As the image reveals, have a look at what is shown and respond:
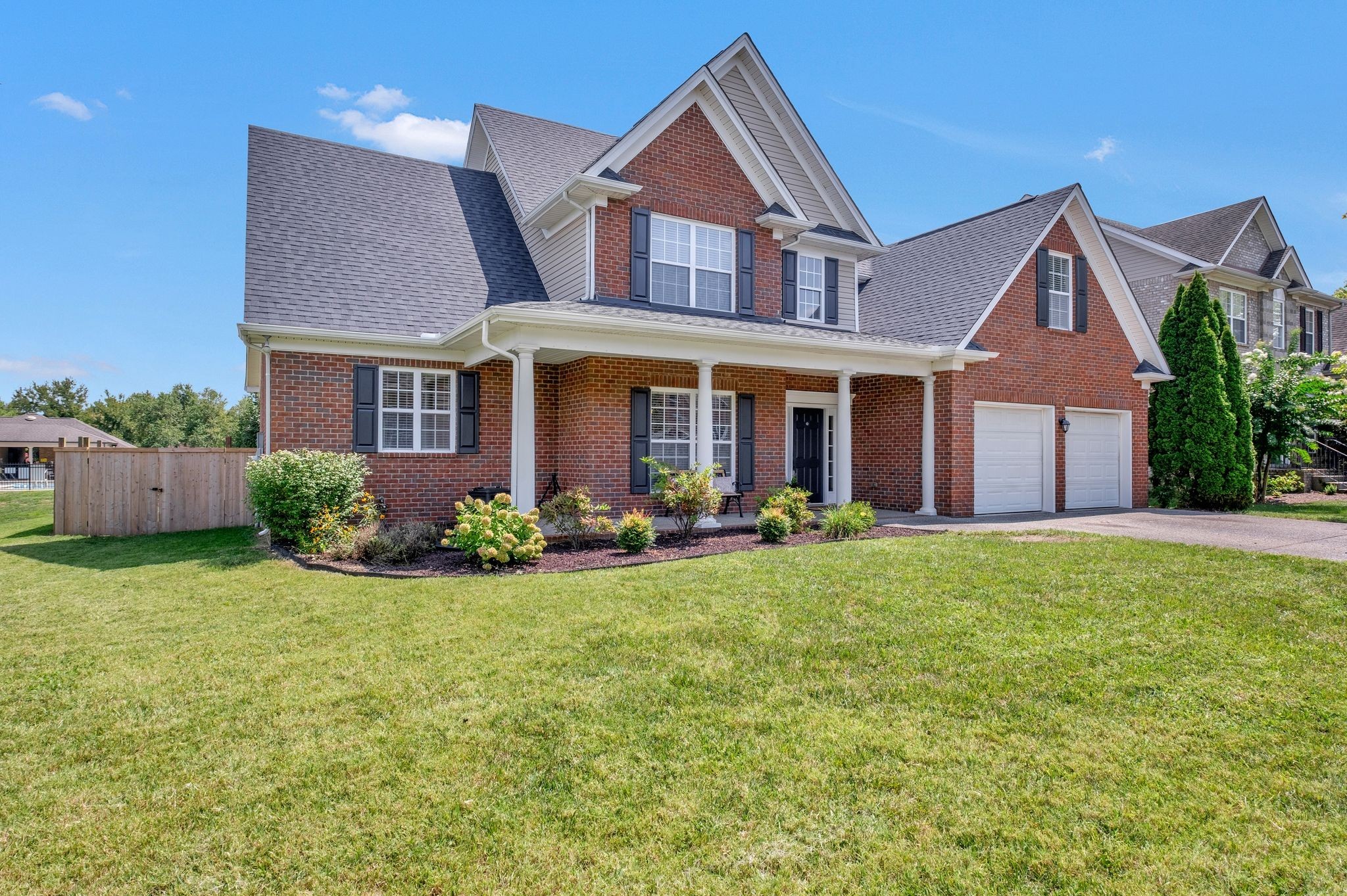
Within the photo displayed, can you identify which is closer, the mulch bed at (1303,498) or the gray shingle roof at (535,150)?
the gray shingle roof at (535,150)

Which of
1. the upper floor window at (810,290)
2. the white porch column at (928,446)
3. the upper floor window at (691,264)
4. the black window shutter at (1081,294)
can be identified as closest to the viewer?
the upper floor window at (691,264)

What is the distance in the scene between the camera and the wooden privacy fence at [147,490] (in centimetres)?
1308

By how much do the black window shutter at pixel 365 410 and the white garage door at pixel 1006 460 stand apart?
36.8 ft

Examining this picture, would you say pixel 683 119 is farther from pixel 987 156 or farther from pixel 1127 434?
pixel 1127 434

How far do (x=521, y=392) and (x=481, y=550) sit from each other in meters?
2.91

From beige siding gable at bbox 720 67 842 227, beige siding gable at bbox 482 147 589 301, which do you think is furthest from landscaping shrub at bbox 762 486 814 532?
beige siding gable at bbox 720 67 842 227

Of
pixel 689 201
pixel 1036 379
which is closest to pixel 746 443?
pixel 689 201

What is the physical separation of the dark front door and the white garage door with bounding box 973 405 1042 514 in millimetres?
3160

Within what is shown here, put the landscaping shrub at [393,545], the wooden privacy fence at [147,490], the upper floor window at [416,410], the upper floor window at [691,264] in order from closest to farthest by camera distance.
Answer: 1. the landscaping shrub at [393,545]
2. the upper floor window at [416,410]
3. the upper floor window at [691,264]
4. the wooden privacy fence at [147,490]

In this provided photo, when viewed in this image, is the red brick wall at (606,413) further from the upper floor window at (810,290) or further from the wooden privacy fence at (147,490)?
the wooden privacy fence at (147,490)

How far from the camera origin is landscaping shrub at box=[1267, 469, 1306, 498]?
19.6 meters

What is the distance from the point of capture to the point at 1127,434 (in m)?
16.4

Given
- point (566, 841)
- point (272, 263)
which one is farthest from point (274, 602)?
point (272, 263)

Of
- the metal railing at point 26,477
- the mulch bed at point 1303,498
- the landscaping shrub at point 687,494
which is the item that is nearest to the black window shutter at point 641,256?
the landscaping shrub at point 687,494
